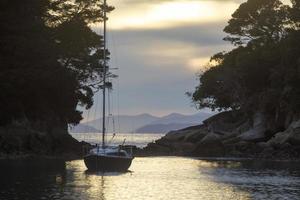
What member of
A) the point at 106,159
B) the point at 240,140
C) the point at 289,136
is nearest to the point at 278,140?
the point at 289,136

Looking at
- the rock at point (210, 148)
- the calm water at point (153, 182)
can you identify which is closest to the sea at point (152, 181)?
the calm water at point (153, 182)

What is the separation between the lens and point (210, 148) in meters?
90.7

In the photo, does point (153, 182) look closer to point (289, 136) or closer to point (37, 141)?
point (37, 141)

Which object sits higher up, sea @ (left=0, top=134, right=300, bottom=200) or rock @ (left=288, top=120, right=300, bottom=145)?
rock @ (left=288, top=120, right=300, bottom=145)

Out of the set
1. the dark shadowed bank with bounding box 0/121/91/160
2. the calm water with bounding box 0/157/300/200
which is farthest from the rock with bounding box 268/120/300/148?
the dark shadowed bank with bounding box 0/121/91/160

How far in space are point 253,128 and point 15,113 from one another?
36647 millimetres

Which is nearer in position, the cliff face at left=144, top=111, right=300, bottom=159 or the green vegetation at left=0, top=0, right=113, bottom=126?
the green vegetation at left=0, top=0, right=113, bottom=126

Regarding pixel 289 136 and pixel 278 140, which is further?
pixel 278 140

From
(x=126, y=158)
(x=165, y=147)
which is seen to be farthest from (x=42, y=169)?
(x=165, y=147)

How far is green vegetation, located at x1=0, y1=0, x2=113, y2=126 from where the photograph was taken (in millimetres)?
72000

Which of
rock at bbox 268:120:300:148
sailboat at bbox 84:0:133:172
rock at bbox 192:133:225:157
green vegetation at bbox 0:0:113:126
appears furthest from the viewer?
rock at bbox 192:133:225:157

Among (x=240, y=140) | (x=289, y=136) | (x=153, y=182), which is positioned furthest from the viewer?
(x=240, y=140)

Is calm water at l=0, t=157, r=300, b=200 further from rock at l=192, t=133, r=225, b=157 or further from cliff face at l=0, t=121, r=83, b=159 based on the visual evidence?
rock at l=192, t=133, r=225, b=157

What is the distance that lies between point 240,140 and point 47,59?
31.8 m
